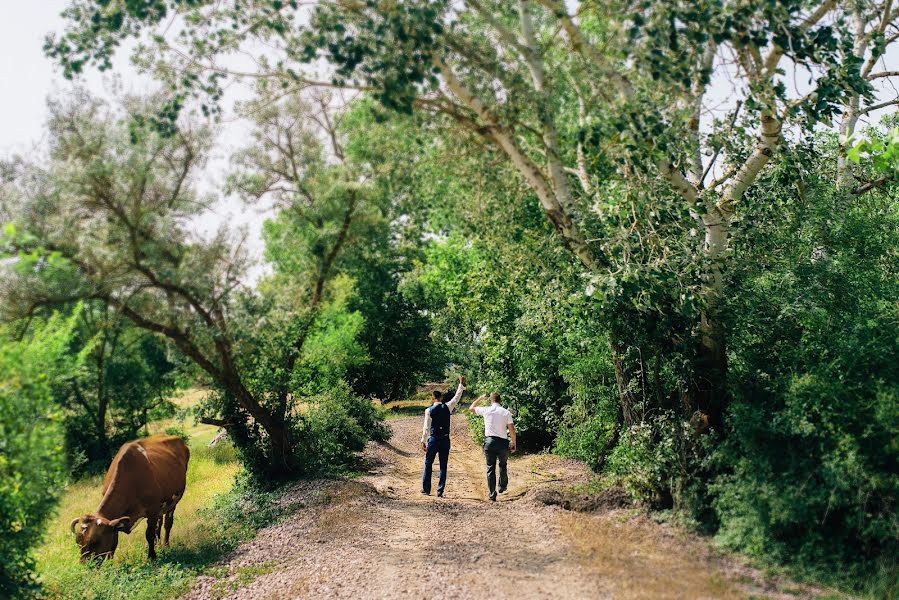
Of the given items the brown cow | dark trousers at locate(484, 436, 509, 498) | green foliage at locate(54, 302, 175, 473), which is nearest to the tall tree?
dark trousers at locate(484, 436, 509, 498)

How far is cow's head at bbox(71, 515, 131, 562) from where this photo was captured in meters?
10.7

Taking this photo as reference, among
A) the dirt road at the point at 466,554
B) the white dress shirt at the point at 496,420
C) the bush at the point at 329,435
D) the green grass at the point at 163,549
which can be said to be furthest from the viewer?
the bush at the point at 329,435

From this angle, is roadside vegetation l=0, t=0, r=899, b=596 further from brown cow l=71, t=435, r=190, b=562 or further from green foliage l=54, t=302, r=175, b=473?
green foliage l=54, t=302, r=175, b=473

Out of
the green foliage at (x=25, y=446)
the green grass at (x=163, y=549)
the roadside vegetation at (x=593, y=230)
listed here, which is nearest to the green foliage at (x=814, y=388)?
the roadside vegetation at (x=593, y=230)

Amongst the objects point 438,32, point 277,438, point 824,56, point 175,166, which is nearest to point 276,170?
point 175,166

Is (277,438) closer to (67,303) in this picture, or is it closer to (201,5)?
(67,303)

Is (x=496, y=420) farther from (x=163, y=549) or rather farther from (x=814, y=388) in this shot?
(x=163, y=549)

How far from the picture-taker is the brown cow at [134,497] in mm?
10836

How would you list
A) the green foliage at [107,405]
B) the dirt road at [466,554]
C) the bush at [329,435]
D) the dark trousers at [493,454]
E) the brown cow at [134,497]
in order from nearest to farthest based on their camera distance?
1. the dirt road at [466,554]
2. the brown cow at [134,497]
3. the dark trousers at [493,454]
4. the bush at [329,435]
5. the green foliage at [107,405]

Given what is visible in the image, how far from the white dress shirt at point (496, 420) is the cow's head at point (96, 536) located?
6.66m

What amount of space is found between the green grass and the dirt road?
54cm

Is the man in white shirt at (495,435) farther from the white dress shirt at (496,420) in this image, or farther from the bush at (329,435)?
the bush at (329,435)

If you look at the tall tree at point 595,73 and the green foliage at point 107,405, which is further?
the green foliage at point 107,405

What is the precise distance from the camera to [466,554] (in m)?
9.41
